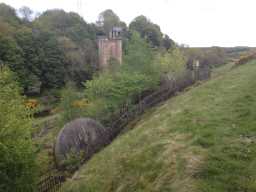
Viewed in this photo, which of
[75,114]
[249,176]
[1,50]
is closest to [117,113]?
[75,114]

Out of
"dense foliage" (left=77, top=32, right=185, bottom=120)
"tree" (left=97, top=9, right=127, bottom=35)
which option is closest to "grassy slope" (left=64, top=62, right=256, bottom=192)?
"dense foliage" (left=77, top=32, right=185, bottom=120)

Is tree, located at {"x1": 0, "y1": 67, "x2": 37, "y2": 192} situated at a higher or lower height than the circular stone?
higher

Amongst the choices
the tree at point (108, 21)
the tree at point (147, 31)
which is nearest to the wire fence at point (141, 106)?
the tree at point (147, 31)

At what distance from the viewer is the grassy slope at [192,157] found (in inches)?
195

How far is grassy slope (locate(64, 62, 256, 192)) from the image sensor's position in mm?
4961

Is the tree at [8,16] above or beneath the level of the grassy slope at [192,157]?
above

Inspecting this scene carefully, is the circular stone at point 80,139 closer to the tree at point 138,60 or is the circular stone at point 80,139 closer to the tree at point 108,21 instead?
the tree at point 138,60

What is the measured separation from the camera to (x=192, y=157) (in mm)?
5789

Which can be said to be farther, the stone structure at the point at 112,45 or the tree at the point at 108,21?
the tree at the point at 108,21

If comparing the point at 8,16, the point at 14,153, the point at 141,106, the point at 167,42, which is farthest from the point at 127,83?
the point at 167,42

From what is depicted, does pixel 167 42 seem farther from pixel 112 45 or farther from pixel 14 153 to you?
pixel 14 153

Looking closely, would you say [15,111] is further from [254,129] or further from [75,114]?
[75,114]

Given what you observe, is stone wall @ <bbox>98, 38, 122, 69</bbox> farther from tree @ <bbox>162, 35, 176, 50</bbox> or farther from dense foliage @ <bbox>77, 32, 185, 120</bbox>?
dense foliage @ <bbox>77, 32, 185, 120</bbox>

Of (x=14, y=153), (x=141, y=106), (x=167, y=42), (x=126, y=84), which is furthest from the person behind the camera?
(x=167, y=42)
